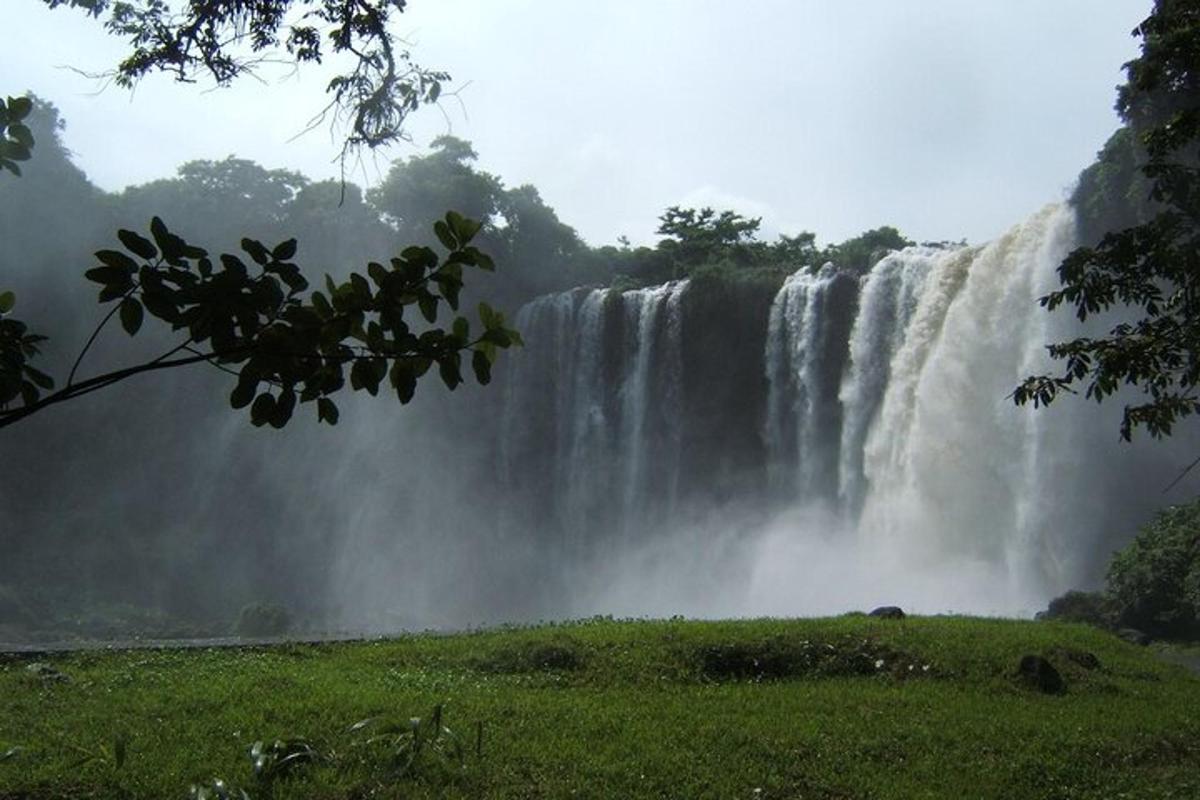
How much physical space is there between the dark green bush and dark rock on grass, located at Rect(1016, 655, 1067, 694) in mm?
6940

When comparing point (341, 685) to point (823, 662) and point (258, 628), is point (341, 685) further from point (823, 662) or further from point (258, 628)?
point (258, 628)

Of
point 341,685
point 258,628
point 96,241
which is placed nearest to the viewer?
point 341,685

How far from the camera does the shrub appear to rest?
23.8 m

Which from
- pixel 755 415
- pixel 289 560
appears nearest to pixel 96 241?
pixel 289 560

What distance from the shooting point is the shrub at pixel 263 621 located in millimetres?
23828

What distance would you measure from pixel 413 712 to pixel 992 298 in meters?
15.9

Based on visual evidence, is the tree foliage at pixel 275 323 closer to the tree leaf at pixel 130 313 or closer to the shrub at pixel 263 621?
the tree leaf at pixel 130 313

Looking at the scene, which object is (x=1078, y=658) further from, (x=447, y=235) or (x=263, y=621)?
(x=263, y=621)

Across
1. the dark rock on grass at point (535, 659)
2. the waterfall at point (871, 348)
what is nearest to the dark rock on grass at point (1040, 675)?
the dark rock on grass at point (535, 659)

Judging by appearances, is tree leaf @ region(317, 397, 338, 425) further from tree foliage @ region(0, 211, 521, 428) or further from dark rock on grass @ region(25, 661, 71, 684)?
dark rock on grass @ region(25, 661, 71, 684)

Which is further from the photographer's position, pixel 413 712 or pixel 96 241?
pixel 96 241

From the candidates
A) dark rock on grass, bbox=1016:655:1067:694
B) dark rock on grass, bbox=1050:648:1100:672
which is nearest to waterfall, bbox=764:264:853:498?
dark rock on grass, bbox=1050:648:1100:672

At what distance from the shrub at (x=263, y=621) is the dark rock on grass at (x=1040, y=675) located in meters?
17.9

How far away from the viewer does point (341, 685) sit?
8.49 meters
